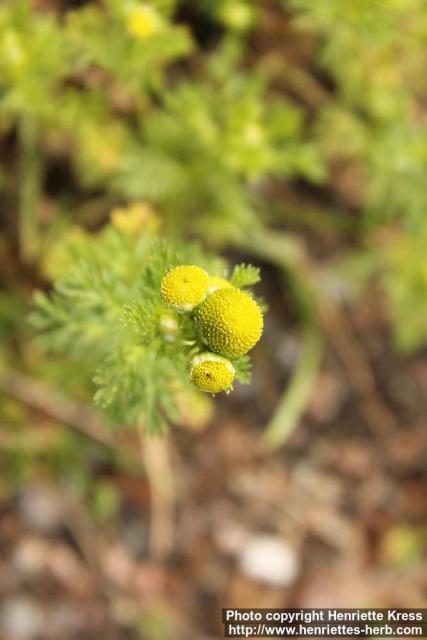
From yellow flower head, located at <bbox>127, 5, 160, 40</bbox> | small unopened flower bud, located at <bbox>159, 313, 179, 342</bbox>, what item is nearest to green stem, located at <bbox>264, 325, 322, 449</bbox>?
yellow flower head, located at <bbox>127, 5, 160, 40</bbox>

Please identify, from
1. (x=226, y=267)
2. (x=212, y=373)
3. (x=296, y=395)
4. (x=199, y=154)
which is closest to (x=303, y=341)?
(x=296, y=395)

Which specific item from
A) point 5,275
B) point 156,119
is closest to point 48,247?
point 5,275

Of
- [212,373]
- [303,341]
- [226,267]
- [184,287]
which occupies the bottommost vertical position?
[212,373]

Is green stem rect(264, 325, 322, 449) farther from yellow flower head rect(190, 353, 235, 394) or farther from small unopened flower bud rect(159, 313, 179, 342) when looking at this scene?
yellow flower head rect(190, 353, 235, 394)

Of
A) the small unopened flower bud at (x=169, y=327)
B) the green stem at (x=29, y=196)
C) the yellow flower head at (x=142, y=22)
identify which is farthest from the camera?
the green stem at (x=29, y=196)

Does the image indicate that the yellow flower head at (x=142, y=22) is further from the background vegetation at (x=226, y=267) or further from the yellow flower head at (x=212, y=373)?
the yellow flower head at (x=212, y=373)

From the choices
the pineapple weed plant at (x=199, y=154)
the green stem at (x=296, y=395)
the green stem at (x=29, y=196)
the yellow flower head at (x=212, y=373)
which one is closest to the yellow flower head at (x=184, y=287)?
the yellow flower head at (x=212, y=373)

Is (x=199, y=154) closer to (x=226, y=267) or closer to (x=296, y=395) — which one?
(x=226, y=267)

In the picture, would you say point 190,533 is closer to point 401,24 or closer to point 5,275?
point 5,275
